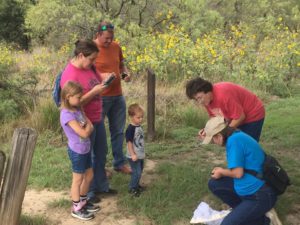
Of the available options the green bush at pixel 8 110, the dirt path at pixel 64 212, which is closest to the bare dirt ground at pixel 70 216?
the dirt path at pixel 64 212

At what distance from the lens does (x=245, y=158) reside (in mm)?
3270

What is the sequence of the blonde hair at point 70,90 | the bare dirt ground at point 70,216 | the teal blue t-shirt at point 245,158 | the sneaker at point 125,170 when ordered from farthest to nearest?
the sneaker at point 125,170 < the bare dirt ground at point 70,216 < the blonde hair at point 70,90 < the teal blue t-shirt at point 245,158

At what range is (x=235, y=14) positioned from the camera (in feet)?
69.5

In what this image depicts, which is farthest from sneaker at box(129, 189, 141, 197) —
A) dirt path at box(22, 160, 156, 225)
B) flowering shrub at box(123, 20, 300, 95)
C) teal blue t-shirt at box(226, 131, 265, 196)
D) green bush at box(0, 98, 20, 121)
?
flowering shrub at box(123, 20, 300, 95)

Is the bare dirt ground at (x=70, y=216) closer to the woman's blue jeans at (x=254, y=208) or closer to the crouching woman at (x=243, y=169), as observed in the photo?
the woman's blue jeans at (x=254, y=208)

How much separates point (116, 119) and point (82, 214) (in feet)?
4.31

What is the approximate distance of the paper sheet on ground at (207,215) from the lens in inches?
152

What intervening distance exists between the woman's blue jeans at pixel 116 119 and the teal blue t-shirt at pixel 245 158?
1921 millimetres

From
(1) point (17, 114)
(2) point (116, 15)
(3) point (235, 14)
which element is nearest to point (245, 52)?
(2) point (116, 15)

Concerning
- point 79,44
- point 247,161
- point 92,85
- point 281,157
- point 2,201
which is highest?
point 79,44

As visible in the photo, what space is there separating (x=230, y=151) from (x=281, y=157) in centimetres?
279

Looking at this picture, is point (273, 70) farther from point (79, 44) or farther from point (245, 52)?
point (79, 44)

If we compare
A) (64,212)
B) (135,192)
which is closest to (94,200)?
(64,212)

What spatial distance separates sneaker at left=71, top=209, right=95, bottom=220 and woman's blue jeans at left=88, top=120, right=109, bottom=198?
1.06 feet
